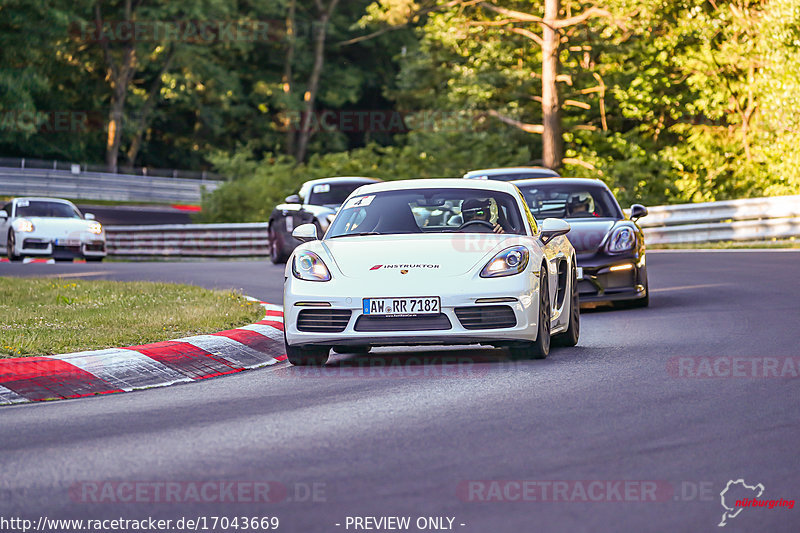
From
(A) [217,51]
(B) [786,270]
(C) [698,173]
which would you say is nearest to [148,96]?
(A) [217,51]

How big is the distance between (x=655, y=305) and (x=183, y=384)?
22.3 ft

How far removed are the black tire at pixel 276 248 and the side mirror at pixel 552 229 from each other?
1414cm

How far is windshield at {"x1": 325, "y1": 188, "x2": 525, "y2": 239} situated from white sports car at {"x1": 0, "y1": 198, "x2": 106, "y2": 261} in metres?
17.9

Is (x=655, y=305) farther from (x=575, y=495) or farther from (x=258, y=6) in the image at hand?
(x=258, y=6)

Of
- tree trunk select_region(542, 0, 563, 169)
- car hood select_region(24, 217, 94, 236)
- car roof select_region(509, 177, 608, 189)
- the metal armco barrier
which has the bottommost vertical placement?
the metal armco barrier

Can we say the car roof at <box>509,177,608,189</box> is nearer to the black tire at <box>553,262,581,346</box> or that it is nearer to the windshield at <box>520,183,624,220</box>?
the windshield at <box>520,183,624,220</box>

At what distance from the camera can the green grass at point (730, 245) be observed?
24.9 m

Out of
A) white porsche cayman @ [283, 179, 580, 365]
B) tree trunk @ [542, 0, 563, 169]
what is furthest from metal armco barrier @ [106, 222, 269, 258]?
white porsche cayman @ [283, 179, 580, 365]

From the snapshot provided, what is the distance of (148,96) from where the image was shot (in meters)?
63.0

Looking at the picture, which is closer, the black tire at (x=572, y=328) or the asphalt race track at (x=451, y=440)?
the asphalt race track at (x=451, y=440)

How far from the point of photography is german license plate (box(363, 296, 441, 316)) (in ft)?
29.4

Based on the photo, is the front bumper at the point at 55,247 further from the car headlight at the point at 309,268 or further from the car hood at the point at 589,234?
the car headlight at the point at 309,268

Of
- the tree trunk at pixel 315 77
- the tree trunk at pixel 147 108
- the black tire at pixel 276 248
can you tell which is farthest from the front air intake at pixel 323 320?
the tree trunk at pixel 315 77

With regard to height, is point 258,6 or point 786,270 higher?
point 258,6
